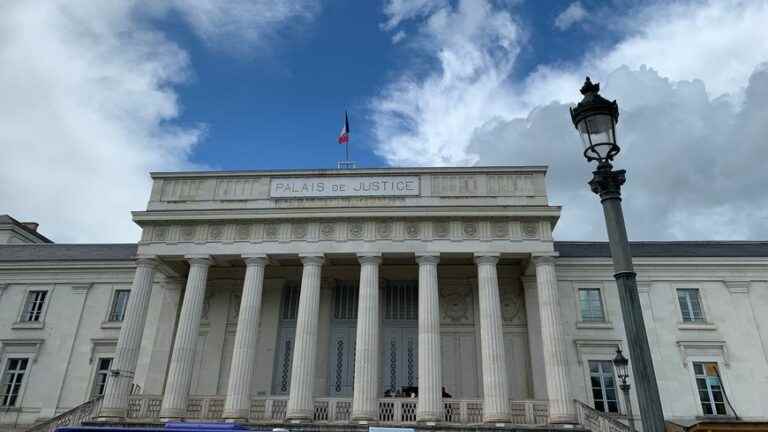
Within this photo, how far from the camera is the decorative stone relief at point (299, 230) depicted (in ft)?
74.4

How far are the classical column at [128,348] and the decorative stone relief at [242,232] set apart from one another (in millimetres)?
3571

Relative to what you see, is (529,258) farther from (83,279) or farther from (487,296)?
(83,279)

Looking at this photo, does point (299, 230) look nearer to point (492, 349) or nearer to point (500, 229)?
point (500, 229)

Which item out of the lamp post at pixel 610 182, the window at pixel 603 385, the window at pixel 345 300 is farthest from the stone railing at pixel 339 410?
the lamp post at pixel 610 182

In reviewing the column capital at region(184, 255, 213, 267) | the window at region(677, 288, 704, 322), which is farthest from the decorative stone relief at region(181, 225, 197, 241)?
the window at region(677, 288, 704, 322)

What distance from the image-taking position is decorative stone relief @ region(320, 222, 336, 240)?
22.5 m

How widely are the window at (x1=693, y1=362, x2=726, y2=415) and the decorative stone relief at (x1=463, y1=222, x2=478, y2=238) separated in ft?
35.5

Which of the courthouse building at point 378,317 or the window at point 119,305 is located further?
the window at point 119,305

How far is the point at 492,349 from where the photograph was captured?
20.2 metres

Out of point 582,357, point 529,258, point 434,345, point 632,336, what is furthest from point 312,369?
point 632,336

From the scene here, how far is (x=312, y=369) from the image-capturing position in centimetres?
2048

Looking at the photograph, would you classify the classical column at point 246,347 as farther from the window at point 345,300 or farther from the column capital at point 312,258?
the window at point 345,300

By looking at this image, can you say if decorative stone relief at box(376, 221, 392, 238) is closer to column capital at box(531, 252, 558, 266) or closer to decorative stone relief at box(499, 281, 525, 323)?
column capital at box(531, 252, 558, 266)

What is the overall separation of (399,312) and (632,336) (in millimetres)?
19293
